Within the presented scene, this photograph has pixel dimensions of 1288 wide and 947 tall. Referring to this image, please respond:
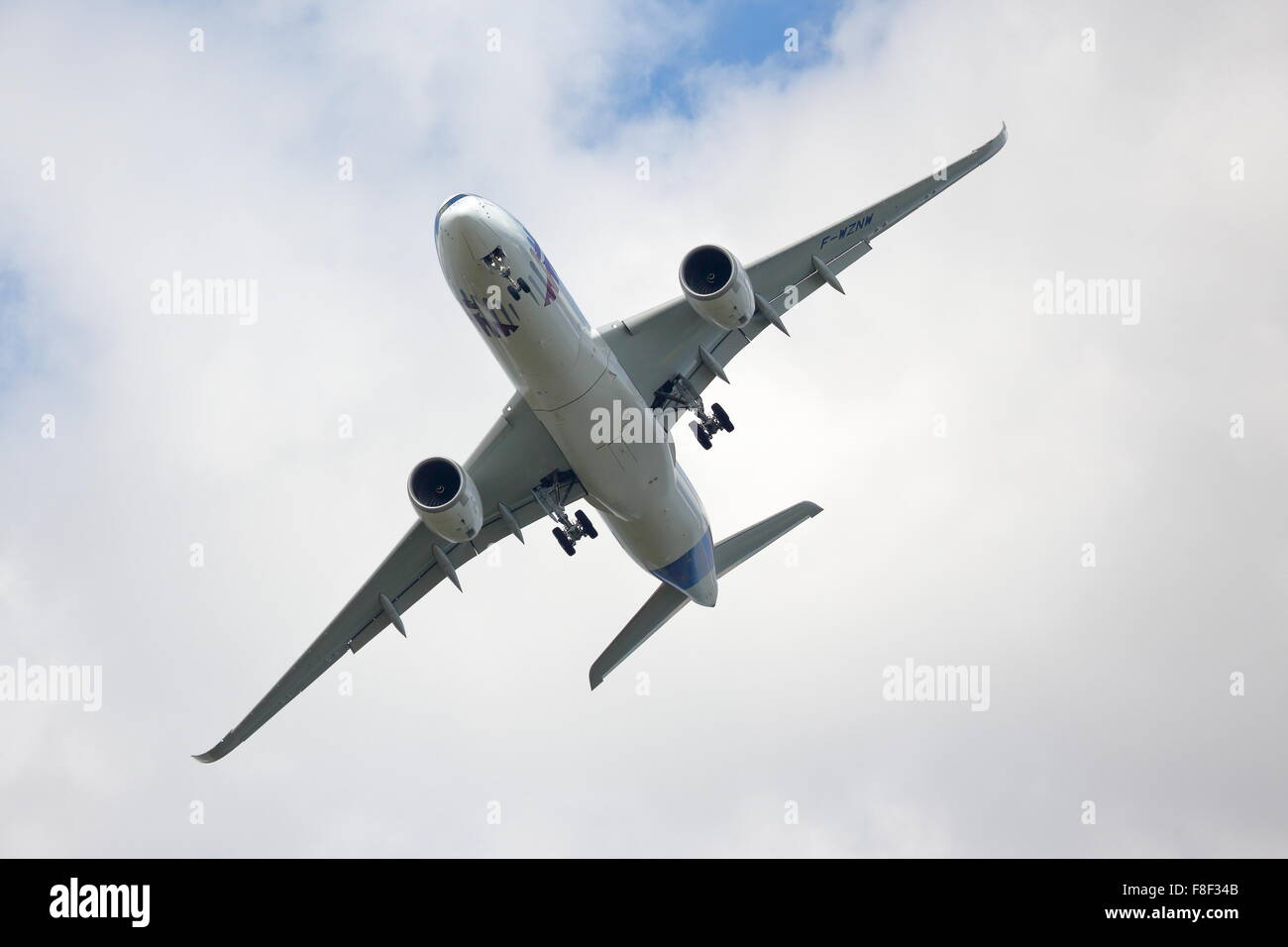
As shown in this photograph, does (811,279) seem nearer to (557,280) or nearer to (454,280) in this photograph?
(557,280)

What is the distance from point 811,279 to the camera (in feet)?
106

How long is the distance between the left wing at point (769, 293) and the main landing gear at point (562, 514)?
3007mm

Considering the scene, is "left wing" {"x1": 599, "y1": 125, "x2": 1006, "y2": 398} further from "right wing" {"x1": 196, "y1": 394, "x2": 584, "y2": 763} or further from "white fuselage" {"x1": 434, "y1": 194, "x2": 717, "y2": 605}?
"right wing" {"x1": 196, "y1": 394, "x2": 584, "y2": 763}

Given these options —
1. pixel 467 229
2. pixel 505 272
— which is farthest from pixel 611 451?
pixel 467 229

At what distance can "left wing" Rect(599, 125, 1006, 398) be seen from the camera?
104ft

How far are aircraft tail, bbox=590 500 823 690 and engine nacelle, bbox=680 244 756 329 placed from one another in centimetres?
740

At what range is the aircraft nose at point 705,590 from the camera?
34.7 meters

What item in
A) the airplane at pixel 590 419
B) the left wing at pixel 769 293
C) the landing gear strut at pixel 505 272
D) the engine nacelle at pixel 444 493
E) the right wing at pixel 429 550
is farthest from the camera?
the right wing at pixel 429 550

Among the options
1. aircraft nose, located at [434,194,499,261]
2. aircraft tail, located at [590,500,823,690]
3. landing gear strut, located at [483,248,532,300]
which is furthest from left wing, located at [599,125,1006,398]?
aircraft nose, located at [434,194,499,261]

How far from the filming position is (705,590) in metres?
35.0

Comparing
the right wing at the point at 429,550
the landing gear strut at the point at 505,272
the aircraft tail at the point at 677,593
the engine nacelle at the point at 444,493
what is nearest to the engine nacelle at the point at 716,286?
the landing gear strut at the point at 505,272

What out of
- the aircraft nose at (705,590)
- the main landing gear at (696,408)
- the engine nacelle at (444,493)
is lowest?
the aircraft nose at (705,590)

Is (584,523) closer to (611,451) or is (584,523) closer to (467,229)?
(611,451)

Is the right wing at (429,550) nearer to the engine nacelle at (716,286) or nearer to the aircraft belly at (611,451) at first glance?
the aircraft belly at (611,451)
